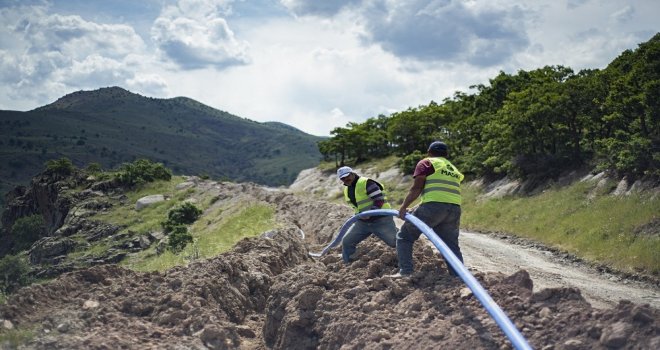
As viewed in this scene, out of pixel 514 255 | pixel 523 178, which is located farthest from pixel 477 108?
pixel 514 255

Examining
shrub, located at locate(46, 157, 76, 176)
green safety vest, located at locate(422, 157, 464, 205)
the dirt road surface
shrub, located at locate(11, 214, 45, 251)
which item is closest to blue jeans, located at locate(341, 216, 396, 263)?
the dirt road surface

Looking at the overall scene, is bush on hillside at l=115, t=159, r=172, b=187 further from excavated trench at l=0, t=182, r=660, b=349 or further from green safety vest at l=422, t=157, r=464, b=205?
green safety vest at l=422, t=157, r=464, b=205

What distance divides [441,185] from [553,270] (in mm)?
10151

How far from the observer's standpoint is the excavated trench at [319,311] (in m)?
5.96

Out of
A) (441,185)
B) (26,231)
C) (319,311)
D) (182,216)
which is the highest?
(26,231)

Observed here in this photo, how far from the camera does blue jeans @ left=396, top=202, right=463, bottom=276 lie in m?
8.36

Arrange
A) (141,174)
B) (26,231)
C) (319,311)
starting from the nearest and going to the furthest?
(319,311)
(141,174)
(26,231)

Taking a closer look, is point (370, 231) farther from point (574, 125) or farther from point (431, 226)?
point (574, 125)

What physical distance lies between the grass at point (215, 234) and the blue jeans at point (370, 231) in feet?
16.9

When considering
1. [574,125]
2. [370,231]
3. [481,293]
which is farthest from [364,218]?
[574,125]

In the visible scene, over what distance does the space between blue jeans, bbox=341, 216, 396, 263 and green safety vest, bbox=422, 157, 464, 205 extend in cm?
193

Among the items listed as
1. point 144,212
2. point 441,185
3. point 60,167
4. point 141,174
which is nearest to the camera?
point 441,185

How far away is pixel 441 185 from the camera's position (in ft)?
27.3

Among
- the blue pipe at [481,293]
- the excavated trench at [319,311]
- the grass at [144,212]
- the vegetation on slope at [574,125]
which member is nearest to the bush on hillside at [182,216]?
the grass at [144,212]
